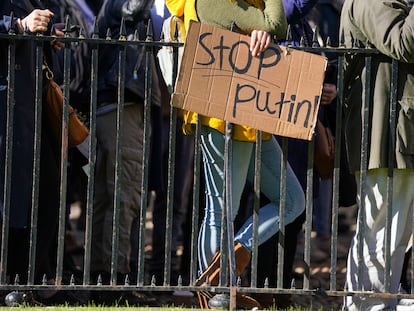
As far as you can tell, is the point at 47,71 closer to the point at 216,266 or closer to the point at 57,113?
the point at 57,113

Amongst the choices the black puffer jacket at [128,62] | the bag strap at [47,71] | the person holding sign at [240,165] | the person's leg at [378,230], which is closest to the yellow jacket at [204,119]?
the person holding sign at [240,165]

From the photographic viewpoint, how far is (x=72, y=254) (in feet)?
35.7

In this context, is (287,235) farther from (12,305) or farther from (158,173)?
(12,305)

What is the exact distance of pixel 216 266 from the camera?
7199mm

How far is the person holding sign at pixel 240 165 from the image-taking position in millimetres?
6996

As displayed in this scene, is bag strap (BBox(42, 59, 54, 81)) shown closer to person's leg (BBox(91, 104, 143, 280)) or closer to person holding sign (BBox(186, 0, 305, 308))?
person holding sign (BBox(186, 0, 305, 308))

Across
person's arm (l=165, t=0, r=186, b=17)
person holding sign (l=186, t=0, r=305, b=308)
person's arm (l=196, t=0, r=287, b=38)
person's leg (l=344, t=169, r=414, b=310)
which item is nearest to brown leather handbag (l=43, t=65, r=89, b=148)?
person holding sign (l=186, t=0, r=305, b=308)

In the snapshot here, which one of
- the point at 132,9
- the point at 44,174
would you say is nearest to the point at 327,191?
the point at 132,9

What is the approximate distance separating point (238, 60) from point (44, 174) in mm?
1605

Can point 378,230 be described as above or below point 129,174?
below

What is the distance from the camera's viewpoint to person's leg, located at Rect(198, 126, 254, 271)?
7.14 m

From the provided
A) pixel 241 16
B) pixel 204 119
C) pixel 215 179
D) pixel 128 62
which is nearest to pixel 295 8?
pixel 128 62

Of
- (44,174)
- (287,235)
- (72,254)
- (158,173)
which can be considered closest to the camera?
(44,174)

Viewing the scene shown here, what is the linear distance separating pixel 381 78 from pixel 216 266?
1349 mm
